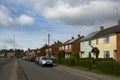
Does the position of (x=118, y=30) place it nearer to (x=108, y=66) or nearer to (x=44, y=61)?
(x=44, y=61)

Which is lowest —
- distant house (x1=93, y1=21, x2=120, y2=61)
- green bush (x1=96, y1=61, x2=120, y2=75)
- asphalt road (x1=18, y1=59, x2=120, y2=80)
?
asphalt road (x1=18, y1=59, x2=120, y2=80)

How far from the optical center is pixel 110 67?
30.4m

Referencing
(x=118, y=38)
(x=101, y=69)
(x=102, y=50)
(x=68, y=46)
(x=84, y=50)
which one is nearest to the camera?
(x=101, y=69)

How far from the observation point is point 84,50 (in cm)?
7200

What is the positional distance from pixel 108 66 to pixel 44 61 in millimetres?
21030

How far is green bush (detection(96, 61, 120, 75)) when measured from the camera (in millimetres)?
28586

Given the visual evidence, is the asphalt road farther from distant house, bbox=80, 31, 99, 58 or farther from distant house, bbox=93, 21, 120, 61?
distant house, bbox=80, 31, 99, 58

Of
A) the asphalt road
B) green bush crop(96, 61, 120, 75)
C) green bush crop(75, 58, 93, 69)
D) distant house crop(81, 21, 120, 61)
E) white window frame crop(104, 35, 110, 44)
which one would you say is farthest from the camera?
white window frame crop(104, 35, 110, 44)

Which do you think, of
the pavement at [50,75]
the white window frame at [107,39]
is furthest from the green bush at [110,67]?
the white window frame at [107,39]

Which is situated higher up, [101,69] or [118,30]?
[118,30]

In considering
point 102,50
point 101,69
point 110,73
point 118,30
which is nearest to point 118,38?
point 118,30

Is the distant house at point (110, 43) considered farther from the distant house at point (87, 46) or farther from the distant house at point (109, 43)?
the distant house at point (87, 46)

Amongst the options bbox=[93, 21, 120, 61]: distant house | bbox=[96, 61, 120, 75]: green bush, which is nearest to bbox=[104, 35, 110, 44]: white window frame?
bbox=[93, 21, 120, 61]: distant house

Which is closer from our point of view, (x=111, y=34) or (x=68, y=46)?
(x=111, y=34)
